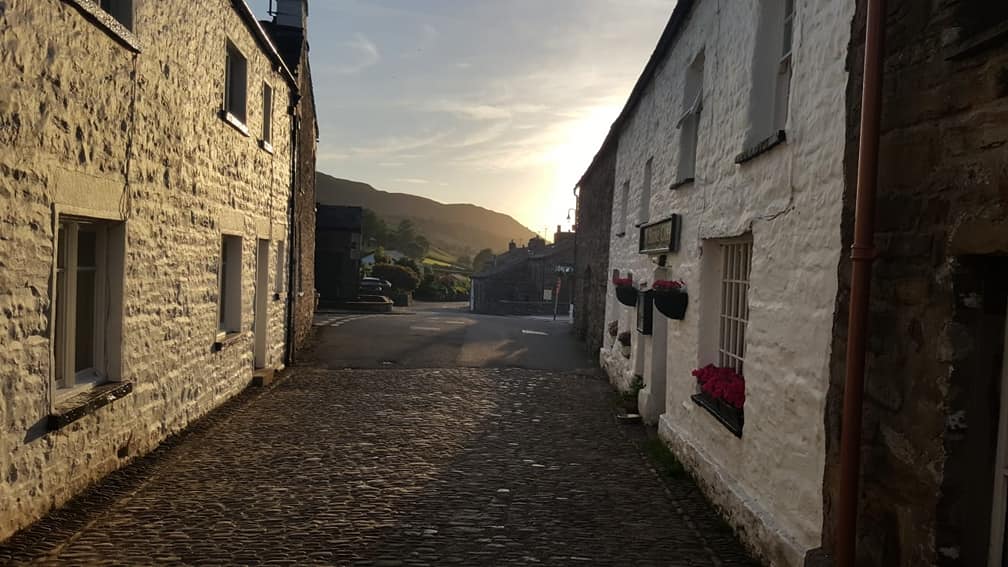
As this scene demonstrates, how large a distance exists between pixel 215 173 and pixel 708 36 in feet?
19.6

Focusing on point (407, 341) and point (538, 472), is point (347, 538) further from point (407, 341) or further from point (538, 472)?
point (407, 341)

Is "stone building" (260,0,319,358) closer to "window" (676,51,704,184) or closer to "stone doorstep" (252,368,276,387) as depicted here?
"stone doorstep" (252,368,276,387)

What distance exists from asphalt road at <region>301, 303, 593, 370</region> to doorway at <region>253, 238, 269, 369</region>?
1.85 metres

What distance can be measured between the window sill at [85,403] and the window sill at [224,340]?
258 centimetres

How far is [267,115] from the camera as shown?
468 inches

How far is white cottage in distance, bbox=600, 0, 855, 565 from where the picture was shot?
14.7 ft

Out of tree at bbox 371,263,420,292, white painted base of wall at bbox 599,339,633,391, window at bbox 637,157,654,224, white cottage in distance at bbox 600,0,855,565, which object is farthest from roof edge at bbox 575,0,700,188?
tree at bbox 371,263,420,292

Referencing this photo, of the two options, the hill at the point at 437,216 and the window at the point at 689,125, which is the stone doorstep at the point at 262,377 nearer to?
the window at the point at 689,125

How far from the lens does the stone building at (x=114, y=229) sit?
16.0ft

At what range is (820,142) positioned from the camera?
457 centimetres

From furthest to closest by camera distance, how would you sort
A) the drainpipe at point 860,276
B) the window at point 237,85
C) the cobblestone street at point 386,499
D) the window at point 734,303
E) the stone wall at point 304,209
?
the stone wall at point 304,209
the window at point 237,85
the window at point 734,303
the cobblestone street at point 386,499
the drainpipe at point 860,276

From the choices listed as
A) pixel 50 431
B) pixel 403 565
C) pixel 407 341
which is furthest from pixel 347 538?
pixel 407 341

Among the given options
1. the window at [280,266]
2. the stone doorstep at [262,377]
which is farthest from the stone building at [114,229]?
the window at [280,266]

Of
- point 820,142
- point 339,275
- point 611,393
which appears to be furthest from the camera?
point 339,275
